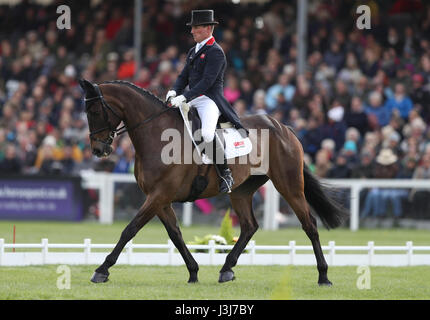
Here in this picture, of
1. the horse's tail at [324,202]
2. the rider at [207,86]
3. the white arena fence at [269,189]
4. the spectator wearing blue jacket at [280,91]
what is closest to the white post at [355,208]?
the white arena fence at [269,189]

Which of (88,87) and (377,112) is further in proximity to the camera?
(377,112)

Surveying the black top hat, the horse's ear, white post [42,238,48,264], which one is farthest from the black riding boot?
white post [42,238,48,264]

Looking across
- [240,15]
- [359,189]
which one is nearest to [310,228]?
[359,189]

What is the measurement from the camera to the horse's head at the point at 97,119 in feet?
28.9

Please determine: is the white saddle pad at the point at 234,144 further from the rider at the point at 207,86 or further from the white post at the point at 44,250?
the white post at the point at 44,250

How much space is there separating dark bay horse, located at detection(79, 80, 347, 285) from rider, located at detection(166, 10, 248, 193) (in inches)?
6.8

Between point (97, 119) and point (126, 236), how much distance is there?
121 centimetres

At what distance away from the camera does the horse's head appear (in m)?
8.80

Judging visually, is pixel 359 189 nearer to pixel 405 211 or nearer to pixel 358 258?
pixel 405 211

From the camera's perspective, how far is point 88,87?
8.77m

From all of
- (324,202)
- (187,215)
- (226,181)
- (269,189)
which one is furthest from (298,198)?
(187,215)

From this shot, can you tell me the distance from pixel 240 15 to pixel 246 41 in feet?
5.89

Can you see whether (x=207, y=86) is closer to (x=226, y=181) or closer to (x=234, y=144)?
(x=234, y=144)

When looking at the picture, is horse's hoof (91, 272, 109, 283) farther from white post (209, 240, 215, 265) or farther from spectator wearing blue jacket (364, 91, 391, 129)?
spectator wearing blue jacket (364, 91, 391, 129)
